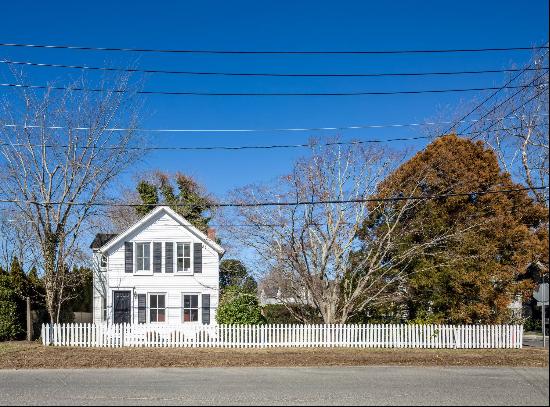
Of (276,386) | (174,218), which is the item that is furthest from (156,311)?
(276,386)

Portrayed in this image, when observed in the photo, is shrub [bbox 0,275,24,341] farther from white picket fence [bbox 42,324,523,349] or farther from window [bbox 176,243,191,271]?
window [bbox 176,243,191,271]

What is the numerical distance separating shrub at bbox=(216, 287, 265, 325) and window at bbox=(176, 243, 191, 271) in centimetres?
405

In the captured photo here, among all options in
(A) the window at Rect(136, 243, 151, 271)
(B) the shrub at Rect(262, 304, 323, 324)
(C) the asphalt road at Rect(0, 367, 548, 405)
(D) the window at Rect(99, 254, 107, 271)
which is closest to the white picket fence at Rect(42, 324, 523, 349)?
(B) the shrub at Rect(262, 304, 323, 324)

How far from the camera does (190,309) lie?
1302 inches

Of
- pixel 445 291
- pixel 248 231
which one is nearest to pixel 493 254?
pixel 445 291

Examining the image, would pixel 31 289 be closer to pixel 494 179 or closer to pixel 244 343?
pixel 244 343

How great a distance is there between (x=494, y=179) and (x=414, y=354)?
8.92 meters

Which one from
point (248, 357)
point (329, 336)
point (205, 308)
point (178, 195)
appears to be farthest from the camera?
point (178, 195)

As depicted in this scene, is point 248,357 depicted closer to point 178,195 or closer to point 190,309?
point 190,309

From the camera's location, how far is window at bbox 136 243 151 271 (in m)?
33.1

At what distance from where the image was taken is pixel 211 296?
3306cm

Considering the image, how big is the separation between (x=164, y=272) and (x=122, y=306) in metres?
2.59

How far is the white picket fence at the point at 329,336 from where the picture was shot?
26.8 metres

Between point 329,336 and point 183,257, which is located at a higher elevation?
point 183,257
